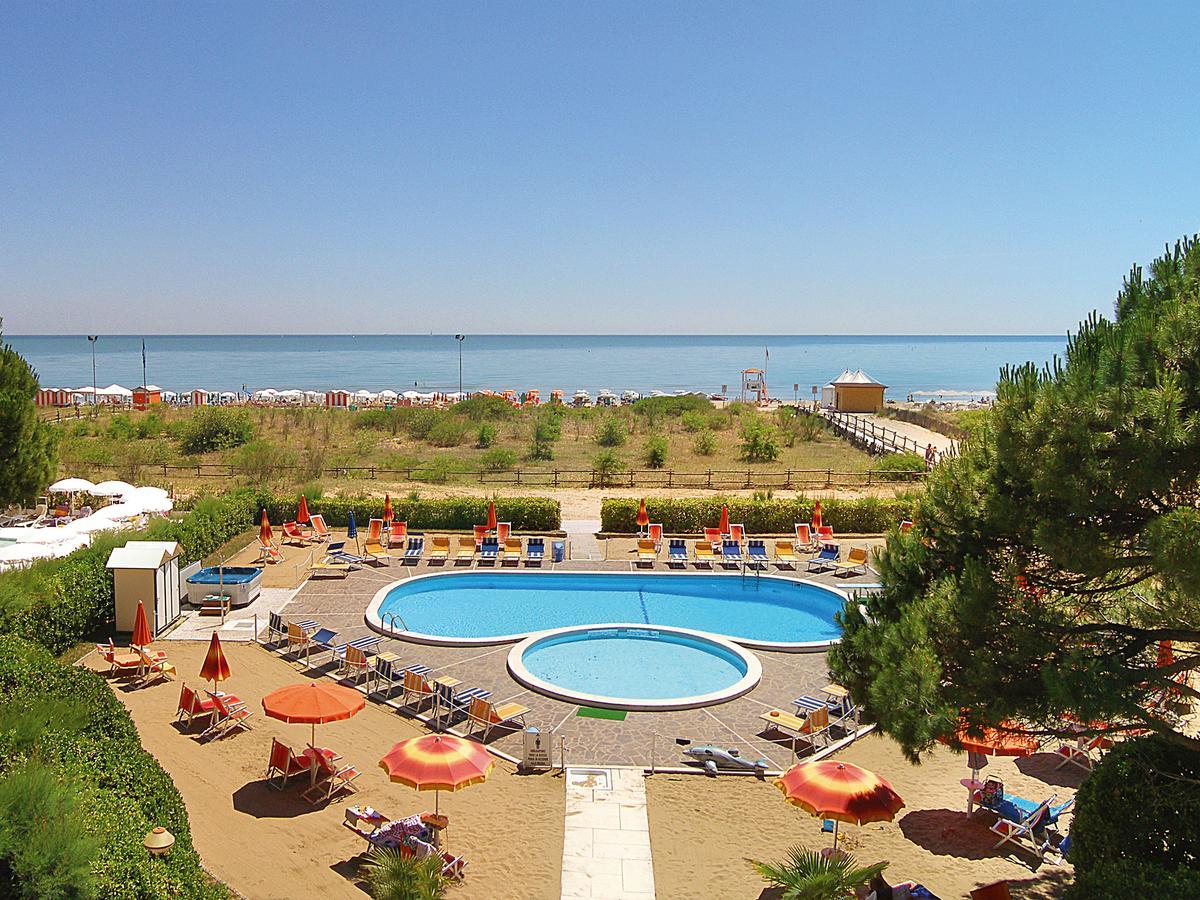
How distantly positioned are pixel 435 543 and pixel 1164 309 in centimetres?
1702

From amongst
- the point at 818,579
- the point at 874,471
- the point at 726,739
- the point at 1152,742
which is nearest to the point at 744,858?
the point at 726,739

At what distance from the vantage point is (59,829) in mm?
5414

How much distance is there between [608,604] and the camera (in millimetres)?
18438

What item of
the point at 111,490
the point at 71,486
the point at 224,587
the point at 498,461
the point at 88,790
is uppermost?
the point at 71,486

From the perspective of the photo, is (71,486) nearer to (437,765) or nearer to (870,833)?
(437,765)

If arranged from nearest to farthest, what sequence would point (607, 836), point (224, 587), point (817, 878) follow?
point (817, 878), point (607, 836), point (224, 587)

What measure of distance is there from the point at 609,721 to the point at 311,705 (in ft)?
13.9

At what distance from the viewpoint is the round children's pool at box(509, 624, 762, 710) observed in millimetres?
13123

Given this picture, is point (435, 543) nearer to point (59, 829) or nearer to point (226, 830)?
point (226, 830)

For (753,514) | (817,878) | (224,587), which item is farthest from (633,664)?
(753,514)

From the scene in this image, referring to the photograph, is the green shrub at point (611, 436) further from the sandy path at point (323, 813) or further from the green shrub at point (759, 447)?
the sandy path at point (323, 813)

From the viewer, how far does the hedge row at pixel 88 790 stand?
5.36 meters

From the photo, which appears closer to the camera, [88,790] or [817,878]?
[88,790]

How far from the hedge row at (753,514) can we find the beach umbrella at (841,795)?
1455 centimetres
